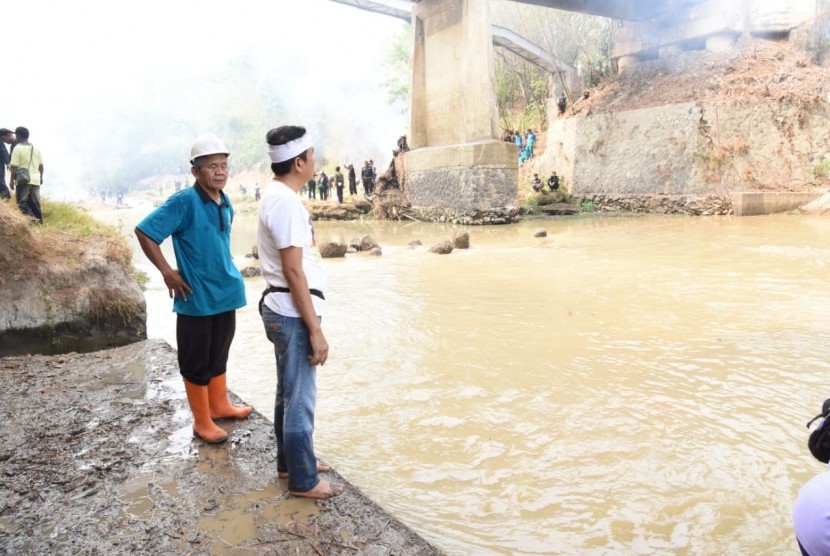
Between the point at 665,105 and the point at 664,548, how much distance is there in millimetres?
17256

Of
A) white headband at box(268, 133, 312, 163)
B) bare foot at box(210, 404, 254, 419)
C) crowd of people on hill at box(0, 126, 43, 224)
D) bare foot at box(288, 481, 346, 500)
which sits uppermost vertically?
crowd of people on hill at box(0, 126, 43, 224)

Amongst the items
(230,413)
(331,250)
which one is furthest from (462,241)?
(230,413)

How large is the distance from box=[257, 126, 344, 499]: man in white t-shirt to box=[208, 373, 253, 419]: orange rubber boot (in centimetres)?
83

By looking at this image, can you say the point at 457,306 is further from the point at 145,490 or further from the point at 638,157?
the point at 638,157

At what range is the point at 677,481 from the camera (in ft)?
7.99

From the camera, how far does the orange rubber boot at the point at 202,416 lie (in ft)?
8.71

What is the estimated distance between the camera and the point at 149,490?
2.25 metres

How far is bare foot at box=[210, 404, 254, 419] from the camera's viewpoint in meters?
2.92

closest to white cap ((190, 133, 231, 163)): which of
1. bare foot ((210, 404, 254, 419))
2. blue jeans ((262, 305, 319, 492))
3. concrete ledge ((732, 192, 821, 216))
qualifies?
blue jeans ((262, 305, 319, 492))

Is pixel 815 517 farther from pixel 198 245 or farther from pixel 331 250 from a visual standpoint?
pixel 331 250

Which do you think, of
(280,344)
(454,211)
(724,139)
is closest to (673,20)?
(724,139)

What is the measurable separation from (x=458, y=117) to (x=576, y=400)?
12740mm

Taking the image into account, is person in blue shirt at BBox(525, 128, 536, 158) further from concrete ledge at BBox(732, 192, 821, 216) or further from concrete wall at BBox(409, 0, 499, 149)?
concrete ledge at BBox(732, 192, 821, 216)

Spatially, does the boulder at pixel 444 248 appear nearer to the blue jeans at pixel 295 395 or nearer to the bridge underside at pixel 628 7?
the blue jeans at pixel 295 395
